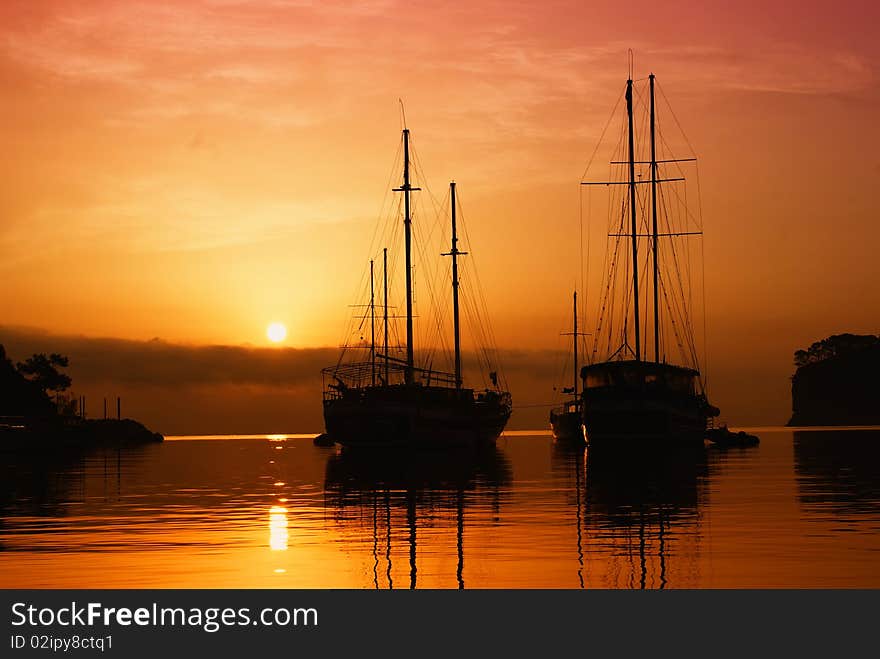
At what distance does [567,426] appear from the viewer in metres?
147

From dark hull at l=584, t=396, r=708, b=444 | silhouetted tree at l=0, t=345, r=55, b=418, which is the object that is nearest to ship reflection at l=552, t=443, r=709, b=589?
dark hull at l=584, t=396, r=708, b=444

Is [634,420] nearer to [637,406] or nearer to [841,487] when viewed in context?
[637,406]

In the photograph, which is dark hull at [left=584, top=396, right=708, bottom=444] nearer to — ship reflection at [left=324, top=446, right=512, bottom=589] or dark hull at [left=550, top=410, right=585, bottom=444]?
ship reflection at [left=324, top=446, right=512, bottom=589]

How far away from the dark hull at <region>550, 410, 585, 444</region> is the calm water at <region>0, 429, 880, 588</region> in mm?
70325

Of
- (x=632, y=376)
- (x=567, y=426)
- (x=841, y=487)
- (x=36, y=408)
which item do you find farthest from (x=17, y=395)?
(x=841, y=487)

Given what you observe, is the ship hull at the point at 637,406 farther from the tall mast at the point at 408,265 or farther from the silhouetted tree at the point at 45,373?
the silhouetted tree at the point at 45,373

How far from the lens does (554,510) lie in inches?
1619

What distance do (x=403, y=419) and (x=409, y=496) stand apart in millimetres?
46715

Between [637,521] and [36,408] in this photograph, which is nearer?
[637,521]

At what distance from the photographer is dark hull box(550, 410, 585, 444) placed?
443ft

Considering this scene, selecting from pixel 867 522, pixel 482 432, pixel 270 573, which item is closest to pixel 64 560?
pixel 270 573

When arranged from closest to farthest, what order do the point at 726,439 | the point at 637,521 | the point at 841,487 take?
the point at 637,521 < the point at 841,487 < the point at 726,439
